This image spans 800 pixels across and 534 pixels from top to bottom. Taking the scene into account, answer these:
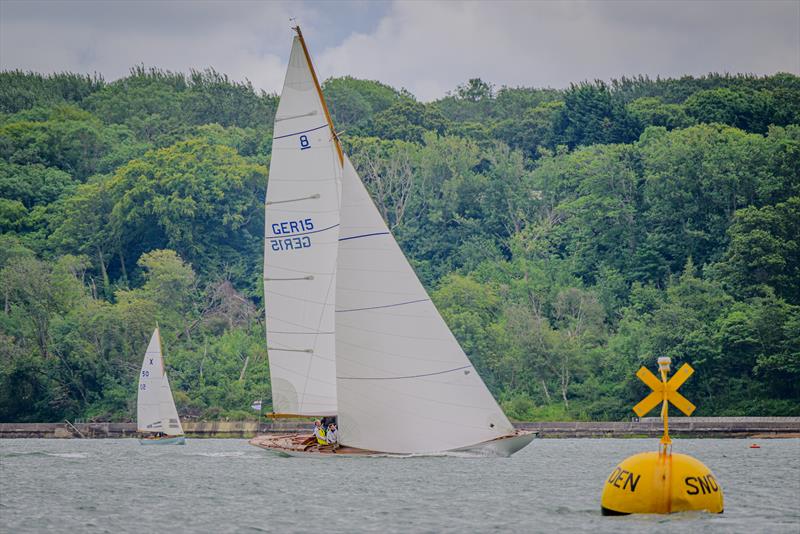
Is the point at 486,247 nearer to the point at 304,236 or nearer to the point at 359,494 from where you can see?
the point at 304,236

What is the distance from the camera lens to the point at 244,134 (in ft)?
457

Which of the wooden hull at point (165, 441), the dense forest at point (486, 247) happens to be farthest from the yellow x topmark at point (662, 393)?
the dense forest at point (486, 247)

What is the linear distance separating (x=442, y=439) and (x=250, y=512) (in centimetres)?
1107

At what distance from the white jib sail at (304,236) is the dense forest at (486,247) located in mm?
44856

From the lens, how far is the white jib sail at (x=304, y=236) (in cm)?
4791

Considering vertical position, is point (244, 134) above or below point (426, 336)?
above

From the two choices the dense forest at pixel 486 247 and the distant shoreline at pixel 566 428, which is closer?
the distant shoreline at pixel 566 428

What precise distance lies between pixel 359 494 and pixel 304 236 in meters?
13.6

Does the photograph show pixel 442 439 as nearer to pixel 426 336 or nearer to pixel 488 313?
pixel 426 336

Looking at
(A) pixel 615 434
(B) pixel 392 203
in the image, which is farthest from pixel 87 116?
(A) pixel 615 434

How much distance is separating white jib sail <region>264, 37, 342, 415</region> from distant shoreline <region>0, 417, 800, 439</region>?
123ft

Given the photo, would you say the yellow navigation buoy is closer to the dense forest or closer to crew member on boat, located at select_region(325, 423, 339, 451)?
crew member on boat, located at select_region(325, 423, 339, 451)

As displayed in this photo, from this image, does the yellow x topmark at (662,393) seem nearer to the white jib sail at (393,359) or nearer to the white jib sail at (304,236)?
the white jib sail at (393,359)

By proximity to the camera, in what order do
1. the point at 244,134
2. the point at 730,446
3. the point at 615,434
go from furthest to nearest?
the point at 244,134
the point at 615,434
the point at 730,446
